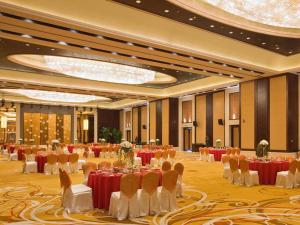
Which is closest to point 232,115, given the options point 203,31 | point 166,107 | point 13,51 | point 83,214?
point 166,107

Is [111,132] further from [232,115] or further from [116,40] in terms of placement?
[116,40]

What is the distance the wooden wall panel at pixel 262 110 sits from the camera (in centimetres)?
1602

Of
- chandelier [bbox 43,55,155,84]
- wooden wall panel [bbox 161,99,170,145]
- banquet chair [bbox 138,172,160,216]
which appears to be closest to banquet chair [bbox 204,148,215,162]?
chandelier [bbox 43,55,155,84]

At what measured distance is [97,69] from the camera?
14984mm

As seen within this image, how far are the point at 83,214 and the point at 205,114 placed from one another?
1679 centimetres

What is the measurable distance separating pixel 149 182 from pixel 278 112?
39.1ft

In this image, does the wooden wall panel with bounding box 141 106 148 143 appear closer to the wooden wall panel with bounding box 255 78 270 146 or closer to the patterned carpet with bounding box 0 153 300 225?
the wooden wall panel with bounding box 255 78 270 146

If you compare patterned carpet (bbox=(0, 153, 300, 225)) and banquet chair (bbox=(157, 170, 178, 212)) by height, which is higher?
banquet chair (bbox=(157, 170, 178, 212))

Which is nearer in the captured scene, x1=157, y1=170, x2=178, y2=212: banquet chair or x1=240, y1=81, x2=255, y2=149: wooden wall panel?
x1=157, y1=170, x2=178, y2=212: banquet chair

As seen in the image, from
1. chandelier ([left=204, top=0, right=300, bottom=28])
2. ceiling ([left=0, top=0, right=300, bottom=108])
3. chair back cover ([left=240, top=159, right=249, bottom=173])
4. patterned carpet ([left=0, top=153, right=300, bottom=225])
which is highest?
ceiling ([left=0, top=0, right=300, bottom=108])

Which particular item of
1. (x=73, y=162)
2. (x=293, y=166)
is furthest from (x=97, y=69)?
(x=293, y=166)

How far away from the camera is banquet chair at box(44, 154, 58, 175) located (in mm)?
10824

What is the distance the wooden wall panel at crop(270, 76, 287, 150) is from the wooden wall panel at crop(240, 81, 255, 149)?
4.08 ft

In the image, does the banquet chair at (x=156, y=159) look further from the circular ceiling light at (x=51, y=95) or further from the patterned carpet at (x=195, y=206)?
the circular ceiling light at (x=51, y=95)
